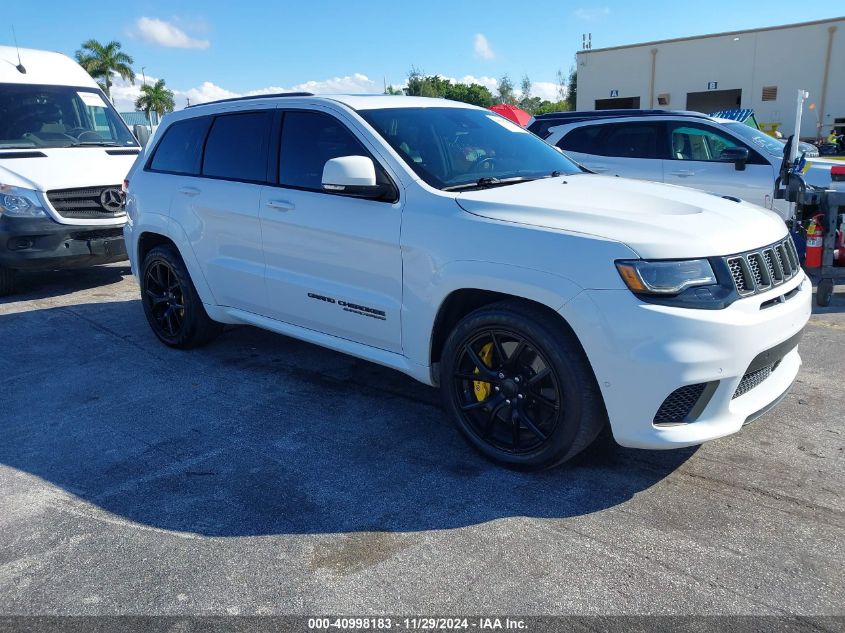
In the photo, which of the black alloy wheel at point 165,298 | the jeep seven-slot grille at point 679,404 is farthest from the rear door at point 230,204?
the jeep seven-slot grille at point 679,404

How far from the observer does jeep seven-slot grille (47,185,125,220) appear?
24.9 feet

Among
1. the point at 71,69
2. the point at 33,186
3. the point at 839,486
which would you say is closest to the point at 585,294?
the point at 839,486

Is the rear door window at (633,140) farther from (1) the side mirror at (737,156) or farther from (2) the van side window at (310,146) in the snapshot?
(2) the van side window at (310,146)

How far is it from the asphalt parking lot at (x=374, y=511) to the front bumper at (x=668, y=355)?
0.41 metres

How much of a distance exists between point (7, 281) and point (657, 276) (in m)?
7.45

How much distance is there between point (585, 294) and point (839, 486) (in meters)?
1.58

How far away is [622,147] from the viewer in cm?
909

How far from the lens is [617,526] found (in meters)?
3.04

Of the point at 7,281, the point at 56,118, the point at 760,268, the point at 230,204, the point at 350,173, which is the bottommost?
the point at 7,281

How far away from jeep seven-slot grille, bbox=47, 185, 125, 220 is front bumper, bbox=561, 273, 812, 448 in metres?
6.50

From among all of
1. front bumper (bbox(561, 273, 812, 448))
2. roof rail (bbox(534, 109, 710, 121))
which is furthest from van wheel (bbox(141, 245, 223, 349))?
roof rail (bbox(534, 109, 710, 121))

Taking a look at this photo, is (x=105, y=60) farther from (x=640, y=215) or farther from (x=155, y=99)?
(x=640, y=215)

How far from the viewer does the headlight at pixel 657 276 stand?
9.66 ft

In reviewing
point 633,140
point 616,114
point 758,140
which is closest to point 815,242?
point 758,140
